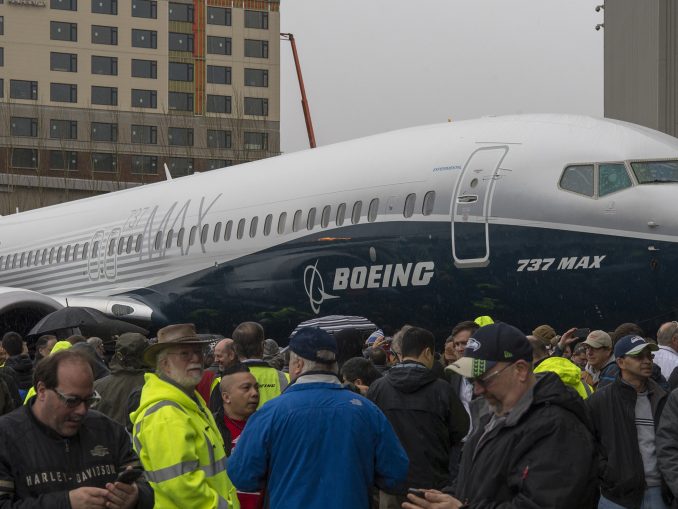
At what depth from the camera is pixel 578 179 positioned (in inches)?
472

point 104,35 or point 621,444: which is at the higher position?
point 104,35

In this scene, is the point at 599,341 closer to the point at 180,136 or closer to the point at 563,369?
the point at 563,369

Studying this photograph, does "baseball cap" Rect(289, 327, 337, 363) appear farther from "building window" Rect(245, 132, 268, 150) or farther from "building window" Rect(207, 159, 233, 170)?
"building window" Rect(245, 132, 268, 150)

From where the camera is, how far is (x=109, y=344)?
1733cm

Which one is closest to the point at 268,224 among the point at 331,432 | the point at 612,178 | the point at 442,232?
the point at 442,232

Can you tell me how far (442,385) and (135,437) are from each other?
2265 millimetres

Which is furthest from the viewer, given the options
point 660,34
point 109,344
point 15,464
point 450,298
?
point 660,34

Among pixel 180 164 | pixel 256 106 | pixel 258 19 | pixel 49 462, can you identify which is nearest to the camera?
pixel 49 462

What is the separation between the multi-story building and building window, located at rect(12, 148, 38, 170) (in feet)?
0.18

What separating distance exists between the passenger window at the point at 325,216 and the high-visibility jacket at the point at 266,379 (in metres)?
6.69

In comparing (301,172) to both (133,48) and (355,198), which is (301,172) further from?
(133,48)

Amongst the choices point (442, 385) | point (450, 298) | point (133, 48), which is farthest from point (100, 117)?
point (442, 385)

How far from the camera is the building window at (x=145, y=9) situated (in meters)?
72.4

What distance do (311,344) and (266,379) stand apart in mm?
1870
